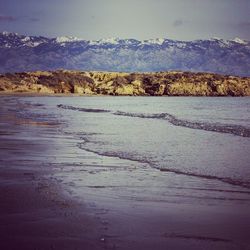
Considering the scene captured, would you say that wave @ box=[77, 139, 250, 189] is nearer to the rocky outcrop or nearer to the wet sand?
the wet sand

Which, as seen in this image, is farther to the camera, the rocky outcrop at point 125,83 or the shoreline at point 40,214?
Result: the rocky outcrop at point 125,83

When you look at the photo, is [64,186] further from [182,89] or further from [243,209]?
[182,89]

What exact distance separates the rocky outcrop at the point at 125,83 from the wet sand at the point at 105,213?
126 meters

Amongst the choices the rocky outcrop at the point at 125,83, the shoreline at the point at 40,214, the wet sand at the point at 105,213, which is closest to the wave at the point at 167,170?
the wet sand at the point at 105,213

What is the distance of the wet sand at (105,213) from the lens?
676cm

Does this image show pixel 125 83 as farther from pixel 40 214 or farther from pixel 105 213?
pixel 40 214

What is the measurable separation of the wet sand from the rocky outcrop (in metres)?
126

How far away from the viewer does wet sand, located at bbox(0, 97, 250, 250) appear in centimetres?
676

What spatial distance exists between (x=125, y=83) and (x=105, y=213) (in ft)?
490

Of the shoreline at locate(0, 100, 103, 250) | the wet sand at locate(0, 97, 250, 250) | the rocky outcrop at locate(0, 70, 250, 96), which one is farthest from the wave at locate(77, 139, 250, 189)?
the rocky outcrop at locate(0, 70, 250, 96)

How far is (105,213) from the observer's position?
8328 millimetres

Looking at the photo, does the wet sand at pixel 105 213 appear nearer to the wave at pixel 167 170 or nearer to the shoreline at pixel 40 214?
the shoreline at pixel 40 214

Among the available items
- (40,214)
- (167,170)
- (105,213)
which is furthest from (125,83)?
(40,214)

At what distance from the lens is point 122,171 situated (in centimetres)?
1307
